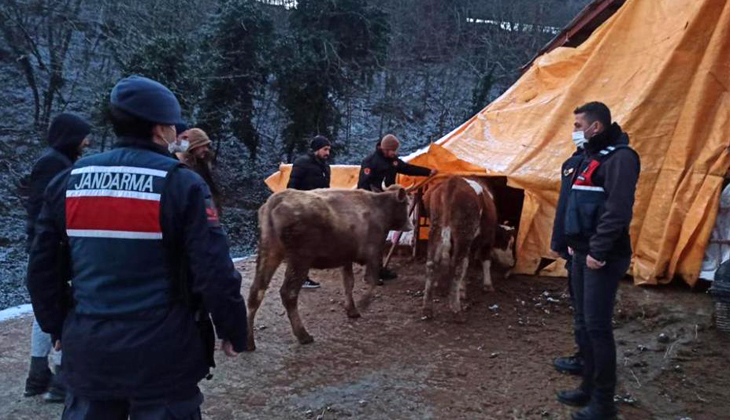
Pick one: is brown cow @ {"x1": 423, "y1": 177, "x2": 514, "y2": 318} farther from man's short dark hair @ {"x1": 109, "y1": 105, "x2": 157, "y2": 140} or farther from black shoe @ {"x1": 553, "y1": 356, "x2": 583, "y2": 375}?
man's short dark hair @ {"x1": 109, "y1": 105, "x2": 157, "y2": 140}

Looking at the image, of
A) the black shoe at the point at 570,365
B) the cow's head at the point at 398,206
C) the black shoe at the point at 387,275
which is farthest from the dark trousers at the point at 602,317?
the black shoe at the point at 387,275

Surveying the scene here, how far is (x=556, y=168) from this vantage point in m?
7.35

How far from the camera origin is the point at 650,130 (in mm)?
6973

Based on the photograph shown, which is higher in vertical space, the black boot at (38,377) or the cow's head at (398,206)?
the cow's head at (398,206)

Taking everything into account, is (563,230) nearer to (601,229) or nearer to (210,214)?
(601,229)

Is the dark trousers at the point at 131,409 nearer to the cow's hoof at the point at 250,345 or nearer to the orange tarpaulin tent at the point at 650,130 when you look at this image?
the cow's hoof at the point at 250,345

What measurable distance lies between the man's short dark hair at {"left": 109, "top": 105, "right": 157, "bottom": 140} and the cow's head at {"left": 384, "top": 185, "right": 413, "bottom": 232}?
13.7 ft

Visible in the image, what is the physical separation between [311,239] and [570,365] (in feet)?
8.43

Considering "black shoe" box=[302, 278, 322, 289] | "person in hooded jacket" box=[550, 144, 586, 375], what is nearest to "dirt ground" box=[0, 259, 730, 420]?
"person in hooded jacket" box=[550, 144, 586, 375]

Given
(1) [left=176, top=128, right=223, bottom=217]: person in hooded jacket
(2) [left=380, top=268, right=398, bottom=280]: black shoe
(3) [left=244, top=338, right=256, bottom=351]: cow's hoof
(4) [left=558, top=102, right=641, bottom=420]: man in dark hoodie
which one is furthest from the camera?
(2) [left=380, top=268, right=398, bottom=280]: black shoe

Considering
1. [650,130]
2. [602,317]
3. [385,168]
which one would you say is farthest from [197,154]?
[650,130]

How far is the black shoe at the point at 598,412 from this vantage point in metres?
3.88

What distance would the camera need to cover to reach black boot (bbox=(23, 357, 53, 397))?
4430mm

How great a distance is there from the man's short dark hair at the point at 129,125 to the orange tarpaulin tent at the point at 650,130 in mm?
5790
